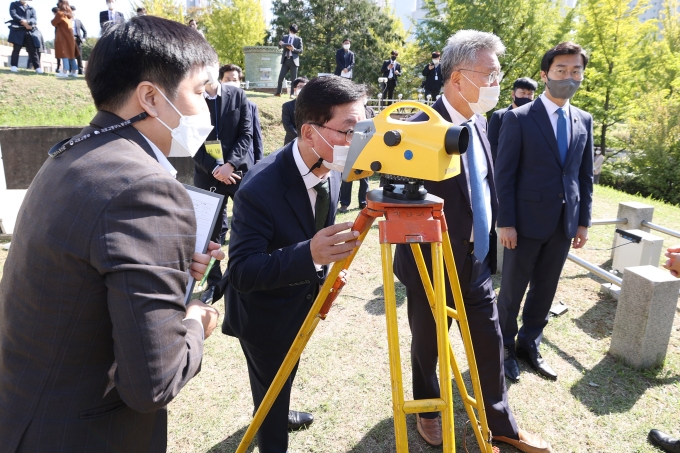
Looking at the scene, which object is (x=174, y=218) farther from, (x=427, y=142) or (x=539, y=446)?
(x=539, y=446)

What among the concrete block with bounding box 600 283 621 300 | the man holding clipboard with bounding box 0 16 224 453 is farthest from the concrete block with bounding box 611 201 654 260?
the man holding clipboard with bounding box 0 16 224 453

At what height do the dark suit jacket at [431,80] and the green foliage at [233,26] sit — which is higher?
the green foliage at [233,26]

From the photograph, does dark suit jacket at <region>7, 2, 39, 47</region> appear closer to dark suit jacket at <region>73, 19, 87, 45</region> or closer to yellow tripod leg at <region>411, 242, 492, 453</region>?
dark suit jacket at <region>73, 19, 87, 45</region>

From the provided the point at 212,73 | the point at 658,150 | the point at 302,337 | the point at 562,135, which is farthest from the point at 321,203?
the point at 658,150

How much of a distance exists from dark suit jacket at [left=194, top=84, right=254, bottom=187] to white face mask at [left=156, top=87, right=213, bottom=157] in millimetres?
3687

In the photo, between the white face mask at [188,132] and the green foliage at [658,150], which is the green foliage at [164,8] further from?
the white face mask at [188,132]

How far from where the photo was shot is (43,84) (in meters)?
13.0

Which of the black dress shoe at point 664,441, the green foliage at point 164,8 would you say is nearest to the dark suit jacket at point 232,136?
the black dress shoe at point 664,441

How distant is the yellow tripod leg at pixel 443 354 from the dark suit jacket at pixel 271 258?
0.51 meters

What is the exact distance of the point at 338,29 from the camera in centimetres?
3825

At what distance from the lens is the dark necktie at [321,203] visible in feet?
7.59

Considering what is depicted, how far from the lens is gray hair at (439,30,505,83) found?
2.75 metres

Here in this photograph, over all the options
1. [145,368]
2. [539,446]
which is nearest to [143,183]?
[145,368]

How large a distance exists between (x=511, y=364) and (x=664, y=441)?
3.40 feet
